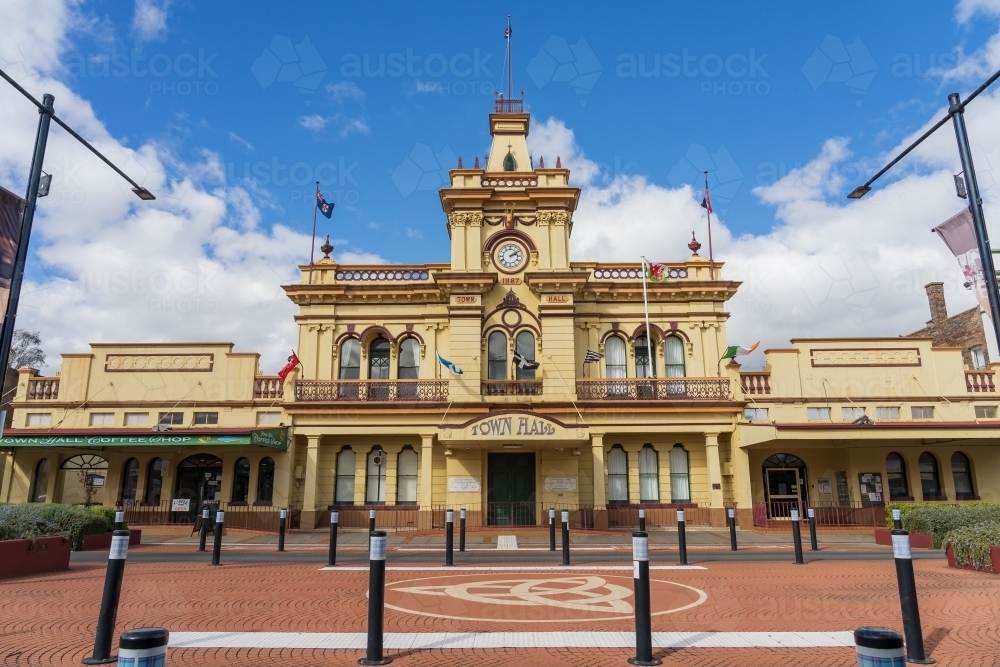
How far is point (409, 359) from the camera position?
30281 mm

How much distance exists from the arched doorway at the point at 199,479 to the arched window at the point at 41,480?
5341 millimetres

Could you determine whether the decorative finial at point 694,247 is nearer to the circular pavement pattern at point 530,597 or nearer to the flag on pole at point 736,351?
the flag on pole at point 736,351

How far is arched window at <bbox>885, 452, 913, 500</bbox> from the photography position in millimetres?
28031

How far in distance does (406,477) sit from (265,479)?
564cm

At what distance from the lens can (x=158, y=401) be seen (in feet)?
95.1

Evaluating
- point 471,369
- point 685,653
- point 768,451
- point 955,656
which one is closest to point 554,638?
point 685,653

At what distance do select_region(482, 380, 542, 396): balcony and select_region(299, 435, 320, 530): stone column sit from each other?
22.7ft

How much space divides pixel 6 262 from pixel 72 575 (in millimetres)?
5828

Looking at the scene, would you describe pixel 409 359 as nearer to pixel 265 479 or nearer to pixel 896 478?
pixel 265 479

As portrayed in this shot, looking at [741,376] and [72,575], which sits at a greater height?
[741,376]

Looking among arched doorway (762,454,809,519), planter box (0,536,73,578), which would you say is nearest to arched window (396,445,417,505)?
arched doorway (762,454,809,519)

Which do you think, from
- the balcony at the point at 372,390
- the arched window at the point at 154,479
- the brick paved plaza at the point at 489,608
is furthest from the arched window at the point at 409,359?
the brick paved plaza at the point at 489,608

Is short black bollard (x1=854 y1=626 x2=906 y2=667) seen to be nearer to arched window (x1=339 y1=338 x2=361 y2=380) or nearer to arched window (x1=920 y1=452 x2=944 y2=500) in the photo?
arched window (x1=339 y1=338 x2=361 y2=380)

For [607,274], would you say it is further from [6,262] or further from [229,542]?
[6,262]
